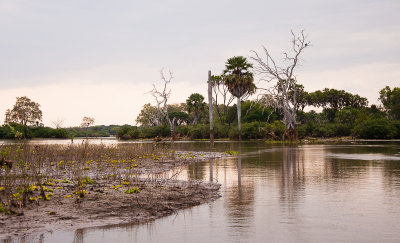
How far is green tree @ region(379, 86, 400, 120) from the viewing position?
82.3 meters

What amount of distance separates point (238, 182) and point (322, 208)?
16.6ft

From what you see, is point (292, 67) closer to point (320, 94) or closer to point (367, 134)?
point (367, 134)

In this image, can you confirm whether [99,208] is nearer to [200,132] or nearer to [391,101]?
[200,132]

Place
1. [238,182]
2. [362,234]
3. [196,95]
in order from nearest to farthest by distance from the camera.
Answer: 1. [362,234]
2. [238,182]
3. [196,95]

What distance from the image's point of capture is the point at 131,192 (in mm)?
10797

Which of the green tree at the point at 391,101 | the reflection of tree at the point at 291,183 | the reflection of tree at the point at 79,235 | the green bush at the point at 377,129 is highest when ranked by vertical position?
the green tree at the point at 391,101

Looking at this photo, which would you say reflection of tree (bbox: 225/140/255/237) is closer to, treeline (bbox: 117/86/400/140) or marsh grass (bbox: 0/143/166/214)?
marsh grass (bbox: 0/143/166/214)

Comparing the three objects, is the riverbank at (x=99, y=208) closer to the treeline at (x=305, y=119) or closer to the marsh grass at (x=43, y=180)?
the marsh grass at (x=43, y=180)

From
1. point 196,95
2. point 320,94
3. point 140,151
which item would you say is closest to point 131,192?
point 140,151

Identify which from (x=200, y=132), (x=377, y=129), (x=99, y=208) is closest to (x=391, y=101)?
(x=377, y=129)

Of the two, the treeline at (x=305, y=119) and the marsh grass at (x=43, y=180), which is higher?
the treeline at (x=305, y=119)

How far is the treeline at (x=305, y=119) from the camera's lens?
6119 centimetres

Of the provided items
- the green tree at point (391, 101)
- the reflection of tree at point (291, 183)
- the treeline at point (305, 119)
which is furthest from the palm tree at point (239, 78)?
the reflection of tree at point (291, 183)

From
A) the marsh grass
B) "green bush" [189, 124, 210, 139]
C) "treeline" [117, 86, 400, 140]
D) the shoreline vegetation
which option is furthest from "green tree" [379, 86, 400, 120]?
the shoreline vegetation
